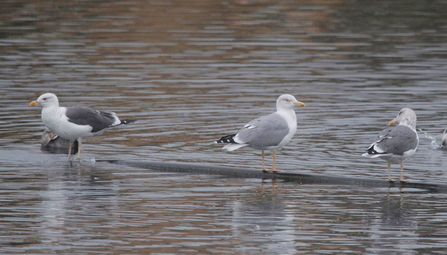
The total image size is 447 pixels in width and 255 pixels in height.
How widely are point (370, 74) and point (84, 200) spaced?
46.9 feet

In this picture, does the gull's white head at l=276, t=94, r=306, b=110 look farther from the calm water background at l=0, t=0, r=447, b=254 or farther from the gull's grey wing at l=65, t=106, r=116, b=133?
the gull's grey wing at l=65, t=106, r=116, b=133

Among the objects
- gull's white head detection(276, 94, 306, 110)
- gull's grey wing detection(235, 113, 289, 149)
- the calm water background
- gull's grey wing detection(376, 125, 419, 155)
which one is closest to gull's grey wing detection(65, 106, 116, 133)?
the calm water background

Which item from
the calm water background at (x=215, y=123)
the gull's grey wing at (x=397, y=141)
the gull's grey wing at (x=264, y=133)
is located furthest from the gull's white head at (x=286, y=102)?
the gull's grey wing at (x=397, y=141)

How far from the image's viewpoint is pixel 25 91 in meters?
21.3

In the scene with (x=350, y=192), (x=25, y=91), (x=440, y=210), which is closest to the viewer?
(x=440, y=210)

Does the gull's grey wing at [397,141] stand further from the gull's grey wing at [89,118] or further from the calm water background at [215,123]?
the gull's grey wing at [89,118]

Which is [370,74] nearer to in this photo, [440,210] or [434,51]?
[434,51]

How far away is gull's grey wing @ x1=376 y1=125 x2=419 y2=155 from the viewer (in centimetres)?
1220

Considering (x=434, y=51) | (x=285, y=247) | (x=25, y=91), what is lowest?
(x=285, y=247)

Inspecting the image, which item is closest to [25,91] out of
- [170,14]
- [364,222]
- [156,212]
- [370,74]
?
[370,74]

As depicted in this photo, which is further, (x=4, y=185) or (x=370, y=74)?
(x=370, y=74)

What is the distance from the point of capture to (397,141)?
40.3 feet

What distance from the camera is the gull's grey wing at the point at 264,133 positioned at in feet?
42.5

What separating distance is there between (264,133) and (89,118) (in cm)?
309
